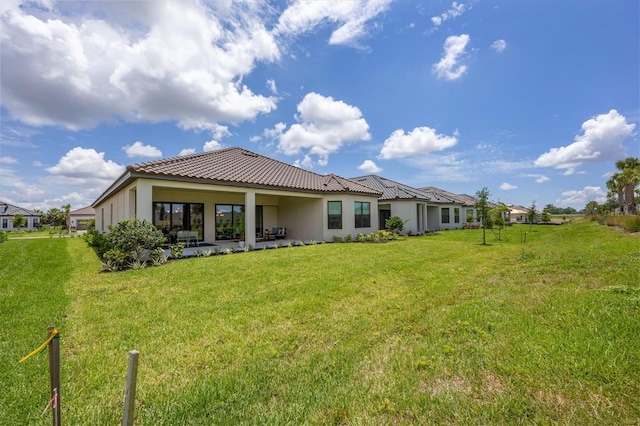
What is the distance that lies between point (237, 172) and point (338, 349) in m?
13.0

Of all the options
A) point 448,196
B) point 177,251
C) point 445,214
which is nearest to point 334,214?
point 177,251

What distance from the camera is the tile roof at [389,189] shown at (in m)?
24.8

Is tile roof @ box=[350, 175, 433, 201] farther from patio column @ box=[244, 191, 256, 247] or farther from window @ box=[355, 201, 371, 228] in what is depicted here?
patio column @ box=[244, 191, 256, 247]

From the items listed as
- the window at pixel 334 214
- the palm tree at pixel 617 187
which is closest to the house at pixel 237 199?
the window at pixel 334 214

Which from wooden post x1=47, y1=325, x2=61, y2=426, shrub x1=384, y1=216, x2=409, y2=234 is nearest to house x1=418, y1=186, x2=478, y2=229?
shrub x1=384, y1=216, x2=409, y2=234

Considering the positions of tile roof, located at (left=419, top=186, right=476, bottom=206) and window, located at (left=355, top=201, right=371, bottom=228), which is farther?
tile roof, located at (left=419, top=186, right=476, bottom=206)

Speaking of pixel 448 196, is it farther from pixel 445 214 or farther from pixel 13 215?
pixel 13 215

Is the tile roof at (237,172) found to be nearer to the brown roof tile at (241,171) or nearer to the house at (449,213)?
the brown roof tile at (241,171)

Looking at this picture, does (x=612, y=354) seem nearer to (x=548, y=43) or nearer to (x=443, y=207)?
(x=548, y=43)

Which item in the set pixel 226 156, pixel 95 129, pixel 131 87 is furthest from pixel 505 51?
pixel 95 129

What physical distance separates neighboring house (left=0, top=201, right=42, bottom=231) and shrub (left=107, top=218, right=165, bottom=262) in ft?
193

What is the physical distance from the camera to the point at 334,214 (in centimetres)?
1845

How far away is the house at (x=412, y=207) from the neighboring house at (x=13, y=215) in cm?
6039

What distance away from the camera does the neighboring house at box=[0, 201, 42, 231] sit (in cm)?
4744
